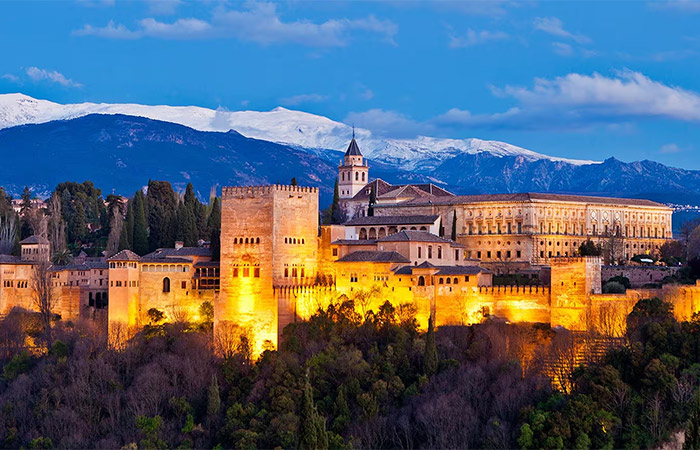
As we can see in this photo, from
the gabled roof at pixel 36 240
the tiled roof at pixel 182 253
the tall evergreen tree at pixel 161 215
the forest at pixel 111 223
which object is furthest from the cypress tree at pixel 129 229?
the tiled roof at pixel 182 253

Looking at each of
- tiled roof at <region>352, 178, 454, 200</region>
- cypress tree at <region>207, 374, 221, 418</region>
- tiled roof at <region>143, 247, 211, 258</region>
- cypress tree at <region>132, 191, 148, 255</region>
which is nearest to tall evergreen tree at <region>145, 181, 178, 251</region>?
cypress tree at <region>132, 191, 148, 255</region>

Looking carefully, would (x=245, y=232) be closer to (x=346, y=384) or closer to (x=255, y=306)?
(x=255, y=306)

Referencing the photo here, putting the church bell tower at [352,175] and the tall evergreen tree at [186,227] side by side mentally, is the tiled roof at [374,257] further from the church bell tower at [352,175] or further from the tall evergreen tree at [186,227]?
the church bell tower at [352,175]

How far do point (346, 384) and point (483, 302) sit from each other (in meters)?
8.25

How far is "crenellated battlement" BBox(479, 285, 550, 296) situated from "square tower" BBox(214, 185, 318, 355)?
8.03 metres

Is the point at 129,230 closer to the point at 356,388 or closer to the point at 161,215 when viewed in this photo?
the point at 161,215

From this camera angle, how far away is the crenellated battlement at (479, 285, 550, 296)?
160ft

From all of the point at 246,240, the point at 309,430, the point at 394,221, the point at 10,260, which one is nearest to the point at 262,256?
the point at 246,240

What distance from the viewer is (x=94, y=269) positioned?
57344 millimetres

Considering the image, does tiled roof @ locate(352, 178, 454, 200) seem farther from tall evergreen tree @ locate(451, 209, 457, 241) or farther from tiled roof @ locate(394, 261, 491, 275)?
tiled roof @ locate(394, 261, 491, 275)

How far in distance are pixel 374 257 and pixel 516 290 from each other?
21.9 feet

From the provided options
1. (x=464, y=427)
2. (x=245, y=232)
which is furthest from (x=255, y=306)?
(x=464, y=427)

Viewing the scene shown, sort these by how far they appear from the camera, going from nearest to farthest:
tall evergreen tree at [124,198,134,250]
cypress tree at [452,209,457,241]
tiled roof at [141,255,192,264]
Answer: tiled roof at [141,255,192,264], tall evergreen tree at [124,198,134,250], cypress tree at [452,209,457,241]

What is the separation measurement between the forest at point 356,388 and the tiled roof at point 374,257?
8.53 feet
